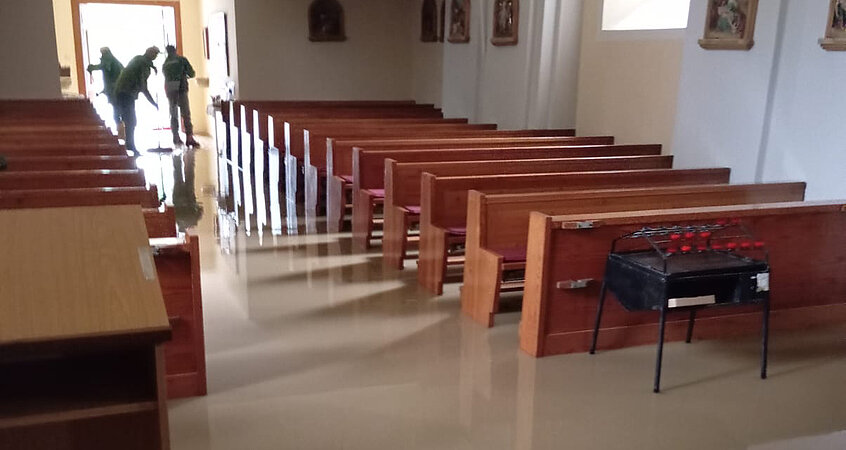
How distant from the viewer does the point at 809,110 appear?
4.35 meters

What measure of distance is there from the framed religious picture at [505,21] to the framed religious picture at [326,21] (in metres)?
3.86

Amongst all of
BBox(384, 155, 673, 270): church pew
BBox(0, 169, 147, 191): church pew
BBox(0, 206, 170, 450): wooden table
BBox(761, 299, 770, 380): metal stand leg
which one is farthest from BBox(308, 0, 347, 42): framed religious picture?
BBox(0, 206, 170, 450): wooden table

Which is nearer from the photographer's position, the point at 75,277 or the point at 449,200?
the point at 75,277

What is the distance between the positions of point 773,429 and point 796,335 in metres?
1.23

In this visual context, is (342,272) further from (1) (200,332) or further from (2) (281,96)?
(2) (281,96)

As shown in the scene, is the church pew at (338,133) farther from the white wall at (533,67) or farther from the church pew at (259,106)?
the church pew at (259,106)

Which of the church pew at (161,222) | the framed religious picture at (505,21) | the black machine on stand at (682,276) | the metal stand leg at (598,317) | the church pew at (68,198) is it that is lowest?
the metal stand leg at (598,317)

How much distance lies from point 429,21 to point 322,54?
1.91m

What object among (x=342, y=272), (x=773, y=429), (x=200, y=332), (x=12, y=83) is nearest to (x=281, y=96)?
(x=12, y=83)

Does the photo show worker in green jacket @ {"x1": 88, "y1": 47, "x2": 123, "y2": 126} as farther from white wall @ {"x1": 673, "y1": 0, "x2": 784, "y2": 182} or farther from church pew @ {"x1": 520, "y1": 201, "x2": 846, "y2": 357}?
church pew @ {"x1": 520, "y1": 201, "x2": 846, "y2": 357}

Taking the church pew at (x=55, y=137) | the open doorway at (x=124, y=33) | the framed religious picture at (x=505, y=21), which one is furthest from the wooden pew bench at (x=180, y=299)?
the open doorway at (x=124, y=33)

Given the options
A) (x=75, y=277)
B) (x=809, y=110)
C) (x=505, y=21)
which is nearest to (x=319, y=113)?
(x=505, y=21)

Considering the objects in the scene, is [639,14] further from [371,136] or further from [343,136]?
[343,136]

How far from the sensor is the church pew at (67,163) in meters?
4.05
